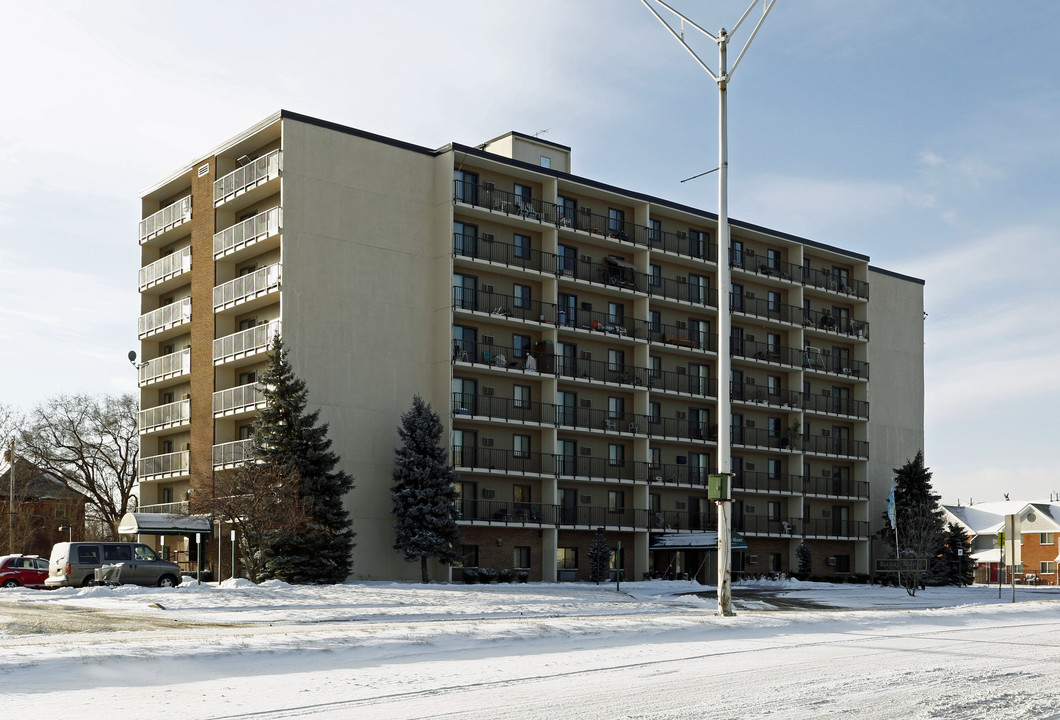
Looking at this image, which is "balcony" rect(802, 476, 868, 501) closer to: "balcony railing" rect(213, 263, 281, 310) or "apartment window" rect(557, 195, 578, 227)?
"apartment window" rect(557, 195, 578, 227)

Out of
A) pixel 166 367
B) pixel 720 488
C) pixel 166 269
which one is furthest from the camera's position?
pixel 166 269

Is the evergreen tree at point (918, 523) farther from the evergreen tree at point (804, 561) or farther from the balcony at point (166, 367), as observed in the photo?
the balcony at point (166, 367)

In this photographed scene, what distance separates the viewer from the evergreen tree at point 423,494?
155ft

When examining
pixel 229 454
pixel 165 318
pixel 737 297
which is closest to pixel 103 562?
pixel 229 454

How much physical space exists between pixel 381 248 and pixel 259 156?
7495mm

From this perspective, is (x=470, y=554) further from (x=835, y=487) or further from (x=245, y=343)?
(x=835, y=487)

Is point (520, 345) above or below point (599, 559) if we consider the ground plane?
above

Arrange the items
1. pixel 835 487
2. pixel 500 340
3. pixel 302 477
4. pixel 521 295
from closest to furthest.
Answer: pixel 302 477 → pixel 500 340 → pixel 521 295 → pixel 835 487

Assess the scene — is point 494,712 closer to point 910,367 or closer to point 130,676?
point 130,676

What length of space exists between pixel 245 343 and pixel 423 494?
10719mm

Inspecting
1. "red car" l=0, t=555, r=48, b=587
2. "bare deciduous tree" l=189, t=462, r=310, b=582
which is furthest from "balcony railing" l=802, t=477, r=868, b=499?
"red car" l=0, t=555, r=48, b=587

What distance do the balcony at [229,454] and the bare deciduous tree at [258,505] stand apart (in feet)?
17.8

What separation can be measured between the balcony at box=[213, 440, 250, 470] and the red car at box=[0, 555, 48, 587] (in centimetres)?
824

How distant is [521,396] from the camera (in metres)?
55.3
